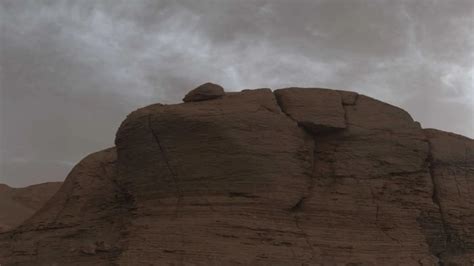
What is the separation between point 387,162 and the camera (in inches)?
864

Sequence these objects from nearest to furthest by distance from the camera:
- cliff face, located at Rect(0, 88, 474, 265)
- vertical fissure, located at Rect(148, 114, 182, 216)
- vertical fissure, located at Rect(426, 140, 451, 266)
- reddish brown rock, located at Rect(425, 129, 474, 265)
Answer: cliff face, located at Rect(0, 88, 474, 265) < vertical fissure, located at Rect(148, 114, 182, 216) < vertical fissure, located at Rect(426, 140, 451, 266) < reddish brown rock, located at Rect(425, 129, 474, 265)

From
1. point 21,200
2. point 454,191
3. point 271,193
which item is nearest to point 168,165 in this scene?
point 271,193

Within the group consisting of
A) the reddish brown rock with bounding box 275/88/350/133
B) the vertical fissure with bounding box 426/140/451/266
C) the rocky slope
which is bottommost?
the vertical fissure with bounding box 426/140/451/266

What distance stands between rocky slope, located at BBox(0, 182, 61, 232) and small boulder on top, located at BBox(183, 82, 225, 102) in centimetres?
1207

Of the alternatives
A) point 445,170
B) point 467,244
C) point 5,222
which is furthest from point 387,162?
point 5,222

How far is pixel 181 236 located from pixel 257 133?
3.99 meters

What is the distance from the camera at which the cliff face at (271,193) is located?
19438 mm

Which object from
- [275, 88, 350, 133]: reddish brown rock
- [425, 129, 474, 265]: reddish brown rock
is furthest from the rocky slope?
[425, 129, 474, 265]: reddish brown rock

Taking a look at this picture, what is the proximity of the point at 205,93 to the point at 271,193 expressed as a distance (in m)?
4.36

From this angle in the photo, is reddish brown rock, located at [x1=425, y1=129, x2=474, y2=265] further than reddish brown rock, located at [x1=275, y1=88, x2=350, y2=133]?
Yes

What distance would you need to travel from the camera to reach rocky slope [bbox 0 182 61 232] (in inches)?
1176

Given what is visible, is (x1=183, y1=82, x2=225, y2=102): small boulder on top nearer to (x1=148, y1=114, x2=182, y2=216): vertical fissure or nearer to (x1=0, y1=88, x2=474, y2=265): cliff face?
(x1=0, y1=88, x2=474, y2=265): cliff face

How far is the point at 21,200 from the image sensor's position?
3166 cm

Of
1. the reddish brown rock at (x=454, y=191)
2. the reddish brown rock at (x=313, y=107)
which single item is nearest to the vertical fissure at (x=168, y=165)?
the reddish brown rock at (x=313, y=107)
